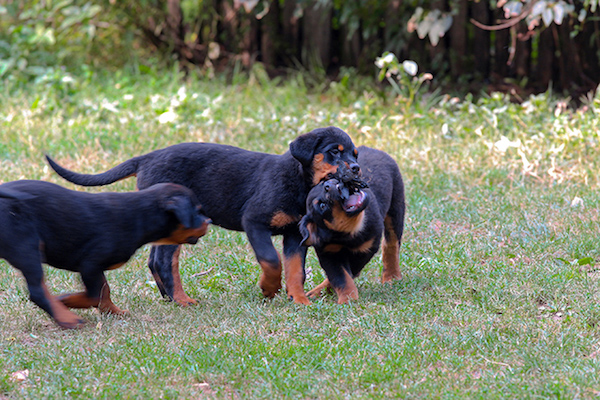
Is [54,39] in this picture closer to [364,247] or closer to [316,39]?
[316,39]

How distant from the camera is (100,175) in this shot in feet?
16.6

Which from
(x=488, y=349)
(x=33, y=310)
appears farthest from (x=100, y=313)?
(x=488, y=349)

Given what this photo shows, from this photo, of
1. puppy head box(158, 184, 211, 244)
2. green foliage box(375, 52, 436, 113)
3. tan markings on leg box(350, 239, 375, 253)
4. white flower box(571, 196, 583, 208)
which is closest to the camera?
puppy head box(158, 184, 211, 244)

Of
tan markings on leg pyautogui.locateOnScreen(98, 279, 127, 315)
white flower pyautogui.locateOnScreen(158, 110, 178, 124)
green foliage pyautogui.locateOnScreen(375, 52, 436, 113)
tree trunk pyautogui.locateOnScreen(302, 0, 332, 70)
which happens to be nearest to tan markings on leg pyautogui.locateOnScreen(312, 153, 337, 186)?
tan markings on leg pyautogui.locateOnScreen(98, 279, 127, 315)

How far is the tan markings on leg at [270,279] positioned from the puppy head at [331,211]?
30 cm

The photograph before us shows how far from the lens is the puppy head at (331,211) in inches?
174

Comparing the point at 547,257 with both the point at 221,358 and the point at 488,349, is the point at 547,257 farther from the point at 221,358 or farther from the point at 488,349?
the point at 221,358

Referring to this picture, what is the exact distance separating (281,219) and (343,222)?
533mm

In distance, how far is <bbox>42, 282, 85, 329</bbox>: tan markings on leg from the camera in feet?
13.9

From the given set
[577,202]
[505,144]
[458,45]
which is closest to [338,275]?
[577,202]

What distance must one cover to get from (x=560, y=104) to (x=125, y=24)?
7198mm

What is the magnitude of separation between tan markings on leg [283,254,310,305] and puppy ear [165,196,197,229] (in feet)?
2.37

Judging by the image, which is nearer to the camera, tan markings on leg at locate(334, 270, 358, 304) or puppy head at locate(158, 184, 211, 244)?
puppy head at locate(158, 184, 211, 244)

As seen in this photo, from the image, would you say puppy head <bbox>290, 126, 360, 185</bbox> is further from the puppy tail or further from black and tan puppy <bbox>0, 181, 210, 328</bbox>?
the puppy tail
